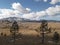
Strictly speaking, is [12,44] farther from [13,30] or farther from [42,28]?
[42,28]

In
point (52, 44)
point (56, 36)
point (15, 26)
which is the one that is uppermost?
point (15, 26)

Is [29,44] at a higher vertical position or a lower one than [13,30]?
lower

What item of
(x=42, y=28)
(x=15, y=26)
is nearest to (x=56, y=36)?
(x=42, y=28)

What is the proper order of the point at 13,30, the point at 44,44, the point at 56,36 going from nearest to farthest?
the point at 56,36 → the point at 13,30 → the point at 44,44

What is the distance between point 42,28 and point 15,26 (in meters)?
12.0

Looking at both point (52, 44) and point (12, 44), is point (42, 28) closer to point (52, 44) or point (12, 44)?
point (52, 44)

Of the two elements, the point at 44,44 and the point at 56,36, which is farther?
the point at 44,44

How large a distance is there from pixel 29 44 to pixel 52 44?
10.7 m

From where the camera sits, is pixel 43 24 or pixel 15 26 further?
pixel 43 24

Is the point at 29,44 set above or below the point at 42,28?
below

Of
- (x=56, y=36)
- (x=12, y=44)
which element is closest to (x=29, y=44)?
(x=12, y=44)

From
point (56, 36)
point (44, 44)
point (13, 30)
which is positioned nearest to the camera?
point (56, 36)

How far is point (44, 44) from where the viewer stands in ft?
238

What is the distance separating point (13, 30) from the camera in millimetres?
68062
